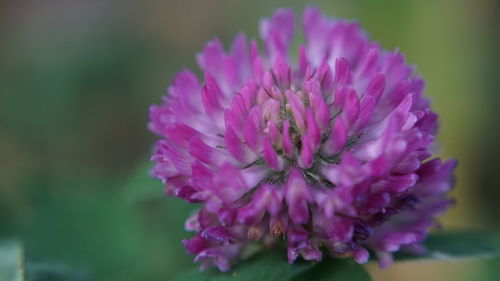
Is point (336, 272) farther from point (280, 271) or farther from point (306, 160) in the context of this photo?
point (306, 160)

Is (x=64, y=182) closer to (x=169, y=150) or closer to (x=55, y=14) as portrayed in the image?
(x=169, y=150)

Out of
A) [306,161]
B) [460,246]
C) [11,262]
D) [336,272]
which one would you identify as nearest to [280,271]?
[336,272]

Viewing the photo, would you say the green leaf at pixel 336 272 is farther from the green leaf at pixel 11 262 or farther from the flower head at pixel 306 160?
the green leaf at pixel 11 262

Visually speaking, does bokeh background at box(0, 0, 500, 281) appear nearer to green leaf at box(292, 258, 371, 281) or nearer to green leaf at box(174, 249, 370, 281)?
green leaf at box(174, 249, 370, 281)

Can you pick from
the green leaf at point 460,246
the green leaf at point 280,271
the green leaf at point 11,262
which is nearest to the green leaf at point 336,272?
the green leaf at point 280,271

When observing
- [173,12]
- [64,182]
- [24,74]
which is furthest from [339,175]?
[173,12]
